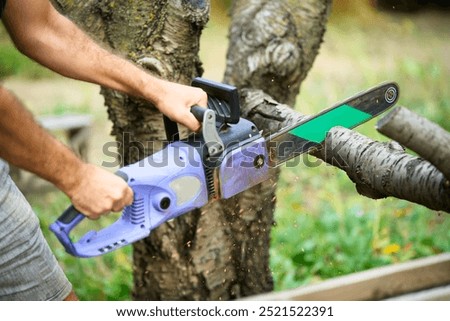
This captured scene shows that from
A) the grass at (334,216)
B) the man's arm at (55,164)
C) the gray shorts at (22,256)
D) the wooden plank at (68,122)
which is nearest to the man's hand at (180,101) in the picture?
the man's arm at (55,164)

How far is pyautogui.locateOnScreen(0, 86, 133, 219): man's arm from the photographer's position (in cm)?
99

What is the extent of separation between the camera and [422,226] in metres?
2.09

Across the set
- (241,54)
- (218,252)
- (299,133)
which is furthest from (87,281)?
(299,133)

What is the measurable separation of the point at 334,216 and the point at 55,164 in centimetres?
131

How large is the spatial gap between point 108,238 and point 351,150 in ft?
1.48

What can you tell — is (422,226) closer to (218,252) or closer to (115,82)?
(218,252)

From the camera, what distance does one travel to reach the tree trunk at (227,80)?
137 cm

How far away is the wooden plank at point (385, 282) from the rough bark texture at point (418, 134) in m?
0.58

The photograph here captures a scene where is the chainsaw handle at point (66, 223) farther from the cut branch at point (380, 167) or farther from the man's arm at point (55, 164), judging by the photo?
the cut branch at point (380, 167)

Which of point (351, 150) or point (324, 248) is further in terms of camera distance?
point (324, 248)

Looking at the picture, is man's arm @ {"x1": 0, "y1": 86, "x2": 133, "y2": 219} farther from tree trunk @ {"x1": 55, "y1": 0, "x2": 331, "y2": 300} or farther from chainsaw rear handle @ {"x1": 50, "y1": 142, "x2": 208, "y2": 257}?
tree trunk @ {"x1": 55, "y1": 0, "x2": 331, "y2": 300}

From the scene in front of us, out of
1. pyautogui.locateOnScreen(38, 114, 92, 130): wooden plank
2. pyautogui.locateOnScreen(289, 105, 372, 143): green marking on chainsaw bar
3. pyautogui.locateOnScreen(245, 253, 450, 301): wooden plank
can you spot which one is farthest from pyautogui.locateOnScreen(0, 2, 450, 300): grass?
pyautogui.locateOnScreen(289, 105, 372, 143): green marking on chainsaw bar

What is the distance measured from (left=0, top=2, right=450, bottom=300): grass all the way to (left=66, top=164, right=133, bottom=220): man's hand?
870 mm
